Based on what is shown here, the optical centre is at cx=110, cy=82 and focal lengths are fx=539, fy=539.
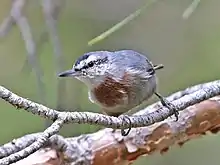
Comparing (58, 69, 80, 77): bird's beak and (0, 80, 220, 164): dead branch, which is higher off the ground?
(58, 69, 80, 77): bird's beak

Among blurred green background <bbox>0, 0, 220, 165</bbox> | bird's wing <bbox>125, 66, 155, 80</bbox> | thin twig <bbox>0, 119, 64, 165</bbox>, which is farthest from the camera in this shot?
blurred green background <bbox>0, 0, 220, 165</bbox>

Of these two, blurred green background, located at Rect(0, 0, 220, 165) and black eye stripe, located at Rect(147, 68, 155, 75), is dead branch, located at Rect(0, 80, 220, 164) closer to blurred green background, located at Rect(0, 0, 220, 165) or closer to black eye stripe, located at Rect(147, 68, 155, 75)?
black eye stripe, located at Rect(147, 68, 155, 75)

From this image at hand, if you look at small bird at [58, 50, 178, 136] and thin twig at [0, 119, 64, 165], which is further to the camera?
small bird at [58, 50, 178, 136]

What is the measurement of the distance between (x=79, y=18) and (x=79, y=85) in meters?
0.39

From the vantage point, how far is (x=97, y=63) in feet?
2.99

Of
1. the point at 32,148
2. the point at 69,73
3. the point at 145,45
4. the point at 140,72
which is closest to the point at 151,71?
the point at 140,72

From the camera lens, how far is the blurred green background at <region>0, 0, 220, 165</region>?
1.43 m

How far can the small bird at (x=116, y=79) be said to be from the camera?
0.85 meters

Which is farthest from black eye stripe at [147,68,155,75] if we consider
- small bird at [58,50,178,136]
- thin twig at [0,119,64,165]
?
thin twig at [0,119,64,165]

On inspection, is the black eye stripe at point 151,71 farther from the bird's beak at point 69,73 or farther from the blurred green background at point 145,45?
the blurred green background at point 145,45

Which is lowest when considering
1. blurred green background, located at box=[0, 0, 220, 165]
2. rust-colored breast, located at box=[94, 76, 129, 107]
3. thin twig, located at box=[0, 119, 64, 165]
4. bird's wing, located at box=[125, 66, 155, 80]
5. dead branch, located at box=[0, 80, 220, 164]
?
thin twig, located at box=[0, 119, 64, 165]

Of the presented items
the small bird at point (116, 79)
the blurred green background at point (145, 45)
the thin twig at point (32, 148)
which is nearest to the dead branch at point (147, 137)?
the small bird at point (116, 79)

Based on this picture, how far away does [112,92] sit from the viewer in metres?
0.86

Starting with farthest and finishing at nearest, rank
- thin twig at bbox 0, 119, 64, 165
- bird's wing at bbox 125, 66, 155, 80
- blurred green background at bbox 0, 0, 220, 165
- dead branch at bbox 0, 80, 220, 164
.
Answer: blurred green background at bbox 0, 0, 220, 165
bird's wing at bbox 125, 66, 155, 80
dead branch at bbox 0, 80, 220, 164
thin twig at bbox 0, 119, 64, 165
